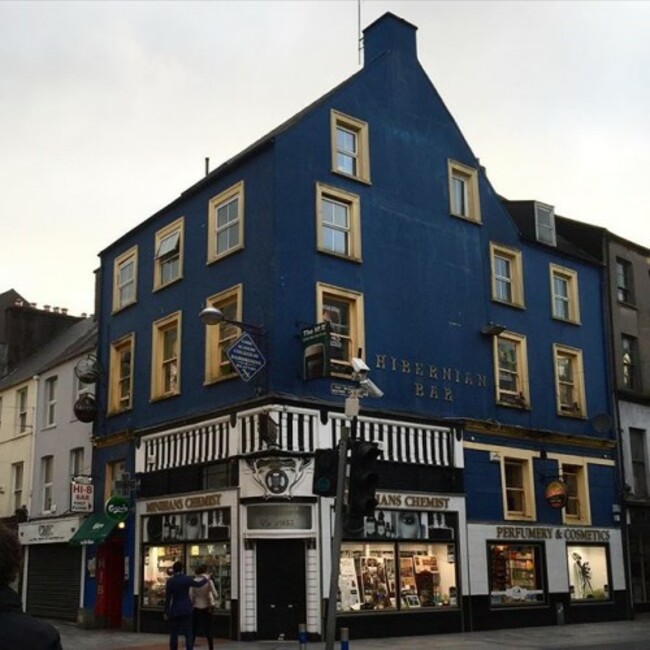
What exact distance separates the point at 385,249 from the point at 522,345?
19.3ft

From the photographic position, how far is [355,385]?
21.6 metres

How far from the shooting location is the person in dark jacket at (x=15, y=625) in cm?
392

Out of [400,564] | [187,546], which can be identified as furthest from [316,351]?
[187,546]

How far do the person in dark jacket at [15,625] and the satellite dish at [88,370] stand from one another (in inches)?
940

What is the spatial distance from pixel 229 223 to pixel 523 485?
36.3ft

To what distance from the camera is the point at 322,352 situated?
2041cm

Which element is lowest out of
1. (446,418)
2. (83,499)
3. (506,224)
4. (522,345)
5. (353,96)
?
(83,499)

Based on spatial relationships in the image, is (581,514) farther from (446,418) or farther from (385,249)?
(385,249)

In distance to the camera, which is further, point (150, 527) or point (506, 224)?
point (506, 224)

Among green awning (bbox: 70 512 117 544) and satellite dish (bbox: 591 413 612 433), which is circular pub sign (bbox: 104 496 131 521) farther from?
satellite dish (bbox: 591 413 612 433)

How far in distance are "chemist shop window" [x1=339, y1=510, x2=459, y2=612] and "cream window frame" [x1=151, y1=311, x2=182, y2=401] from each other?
6.38m

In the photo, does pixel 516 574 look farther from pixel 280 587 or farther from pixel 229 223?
pixel 229 223

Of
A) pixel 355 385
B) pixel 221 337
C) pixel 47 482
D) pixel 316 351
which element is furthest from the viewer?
pixel 47 482

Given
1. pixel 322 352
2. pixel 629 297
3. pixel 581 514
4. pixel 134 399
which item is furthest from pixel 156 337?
pixel 629 297
